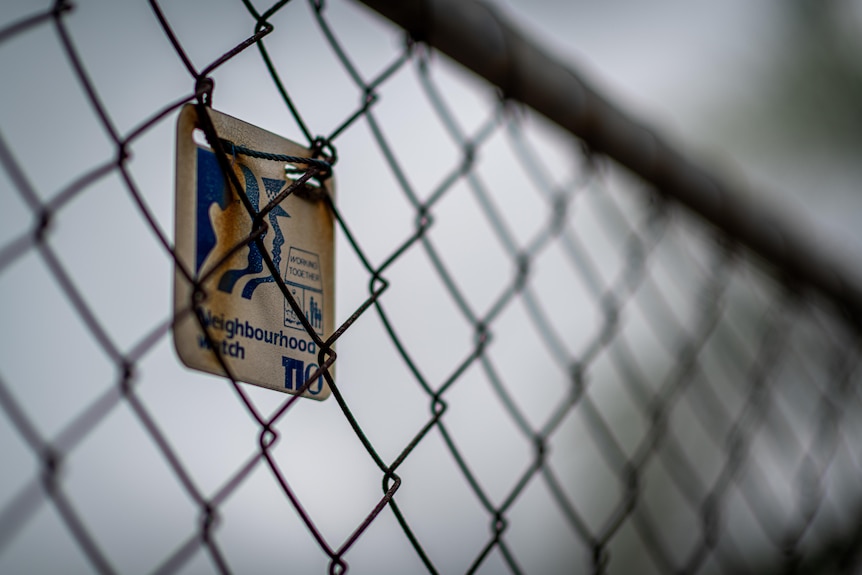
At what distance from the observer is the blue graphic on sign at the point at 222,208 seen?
1.99 ft

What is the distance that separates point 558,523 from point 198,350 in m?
1.92

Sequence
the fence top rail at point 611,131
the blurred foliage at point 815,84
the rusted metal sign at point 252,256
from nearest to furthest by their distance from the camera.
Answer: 1. the rusted metal sign at point 252,256
2. the fence top rail at point 611,131
3. the blurred foliage at point 815,84

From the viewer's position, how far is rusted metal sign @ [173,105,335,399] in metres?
0.59

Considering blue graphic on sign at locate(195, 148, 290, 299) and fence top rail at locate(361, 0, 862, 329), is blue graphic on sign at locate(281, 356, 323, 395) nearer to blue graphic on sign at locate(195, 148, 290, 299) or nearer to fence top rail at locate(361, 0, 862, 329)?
blue graphic on sign at locate(195, 148, 290, 299)

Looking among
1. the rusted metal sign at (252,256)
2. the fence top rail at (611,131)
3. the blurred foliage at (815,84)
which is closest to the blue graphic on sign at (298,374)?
the rusted metal sign at (252,256)

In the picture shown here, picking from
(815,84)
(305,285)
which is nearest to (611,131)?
(305,285)

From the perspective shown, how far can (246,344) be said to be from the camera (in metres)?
0.63

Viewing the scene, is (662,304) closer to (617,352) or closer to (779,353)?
(617,352)

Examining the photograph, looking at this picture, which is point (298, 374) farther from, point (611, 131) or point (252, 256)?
point (611, 131)

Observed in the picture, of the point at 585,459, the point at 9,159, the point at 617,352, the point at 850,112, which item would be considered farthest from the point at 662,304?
the point at 850,112

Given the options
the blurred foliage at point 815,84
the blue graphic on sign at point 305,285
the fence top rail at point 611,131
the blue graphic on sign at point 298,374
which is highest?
the blurred foliage at point 815,84

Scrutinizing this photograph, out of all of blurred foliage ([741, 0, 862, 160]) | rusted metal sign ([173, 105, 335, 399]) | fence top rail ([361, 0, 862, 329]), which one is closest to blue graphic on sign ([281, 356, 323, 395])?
rusted metal sign ([173, 105, 335, 399])

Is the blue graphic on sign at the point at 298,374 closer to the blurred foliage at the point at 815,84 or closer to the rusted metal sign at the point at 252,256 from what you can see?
the rusted metal sign at the point at 252,256

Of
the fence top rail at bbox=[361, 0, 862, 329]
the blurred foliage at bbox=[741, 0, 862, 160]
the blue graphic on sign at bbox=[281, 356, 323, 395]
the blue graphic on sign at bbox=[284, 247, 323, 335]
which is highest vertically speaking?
the blurred foliage at bbox=[741, 0, 862, 160]
